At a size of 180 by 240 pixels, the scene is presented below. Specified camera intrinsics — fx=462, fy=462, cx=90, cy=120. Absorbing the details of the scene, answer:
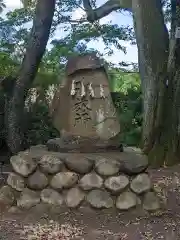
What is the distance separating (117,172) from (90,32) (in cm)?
809

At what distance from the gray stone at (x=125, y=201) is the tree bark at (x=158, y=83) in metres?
2.67

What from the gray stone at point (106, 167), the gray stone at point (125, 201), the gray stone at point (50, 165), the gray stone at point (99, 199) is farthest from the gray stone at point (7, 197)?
the gray stone at point (125, 201)

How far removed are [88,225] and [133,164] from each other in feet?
2.74

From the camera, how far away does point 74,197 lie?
487cm

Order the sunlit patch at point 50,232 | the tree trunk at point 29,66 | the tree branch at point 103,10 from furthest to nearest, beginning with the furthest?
the tree branch at point 103,10
the tree trunk at point 29,66
the sunlit patch at point 50,232

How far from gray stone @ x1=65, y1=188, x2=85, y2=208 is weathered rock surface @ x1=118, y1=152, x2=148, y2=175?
0.51 meters

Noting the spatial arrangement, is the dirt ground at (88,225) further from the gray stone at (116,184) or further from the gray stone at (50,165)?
the gray stone at (50,165)

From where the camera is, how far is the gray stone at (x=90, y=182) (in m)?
4.87

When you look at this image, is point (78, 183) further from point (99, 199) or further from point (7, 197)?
point (7, 197)

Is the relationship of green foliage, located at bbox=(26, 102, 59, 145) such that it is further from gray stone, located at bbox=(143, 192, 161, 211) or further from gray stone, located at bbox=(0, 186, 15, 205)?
gray stone, located at bbox=(143, 192, 161, 211)

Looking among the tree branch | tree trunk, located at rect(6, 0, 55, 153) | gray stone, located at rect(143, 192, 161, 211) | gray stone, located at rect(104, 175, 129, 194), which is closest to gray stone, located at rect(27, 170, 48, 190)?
Result: gray stone, located at rect(104, 175, 129, 194)

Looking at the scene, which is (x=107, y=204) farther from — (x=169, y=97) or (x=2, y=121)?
(x=2, y=121)

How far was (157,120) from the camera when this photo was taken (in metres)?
7.46

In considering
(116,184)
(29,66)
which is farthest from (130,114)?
(116,184)
